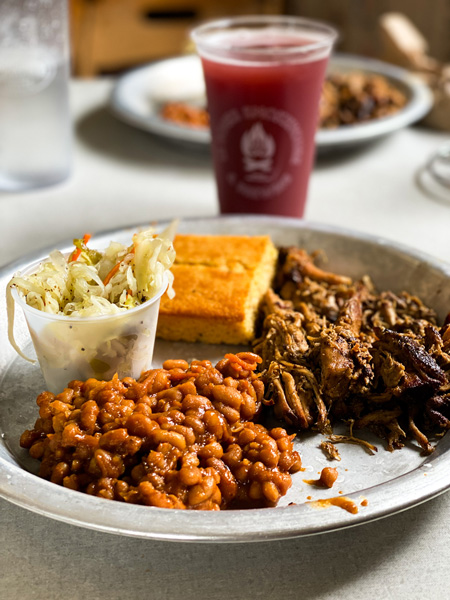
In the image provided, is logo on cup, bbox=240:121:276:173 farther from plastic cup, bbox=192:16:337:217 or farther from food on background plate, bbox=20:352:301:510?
food on background plate, bbox=20:352:301:510

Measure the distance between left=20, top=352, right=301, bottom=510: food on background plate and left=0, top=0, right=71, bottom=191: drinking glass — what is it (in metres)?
1.59

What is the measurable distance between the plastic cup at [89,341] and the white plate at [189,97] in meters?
1.58

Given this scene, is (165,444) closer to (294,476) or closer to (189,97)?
(294,476)

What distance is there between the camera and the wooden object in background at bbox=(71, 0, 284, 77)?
261 inches

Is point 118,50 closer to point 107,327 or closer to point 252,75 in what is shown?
point 252,75

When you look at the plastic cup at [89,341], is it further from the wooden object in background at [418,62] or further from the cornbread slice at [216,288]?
the wooden object in background at [418,62]

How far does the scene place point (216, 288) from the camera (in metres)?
1.94

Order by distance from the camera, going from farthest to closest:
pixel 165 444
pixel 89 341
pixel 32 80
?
pixel 32 80 → pixel 89 341 → pixel 165 444

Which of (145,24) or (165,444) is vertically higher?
(165,444)

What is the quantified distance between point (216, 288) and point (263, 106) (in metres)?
0.71

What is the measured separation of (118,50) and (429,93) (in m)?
4.14

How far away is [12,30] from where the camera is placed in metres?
2.61

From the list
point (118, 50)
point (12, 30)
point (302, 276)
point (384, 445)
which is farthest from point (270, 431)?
point (118, 50)

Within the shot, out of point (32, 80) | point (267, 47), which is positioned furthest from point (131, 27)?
point (267, 47)
